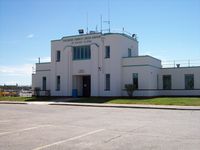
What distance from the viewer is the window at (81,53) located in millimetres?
40875

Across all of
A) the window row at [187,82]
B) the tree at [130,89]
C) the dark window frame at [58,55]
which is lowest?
the tree at [130,89]

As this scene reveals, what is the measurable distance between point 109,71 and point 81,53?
4711 millimetres

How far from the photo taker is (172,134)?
1152 centimetres

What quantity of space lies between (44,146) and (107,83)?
30202 mm

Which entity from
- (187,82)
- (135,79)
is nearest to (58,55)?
(135,79)

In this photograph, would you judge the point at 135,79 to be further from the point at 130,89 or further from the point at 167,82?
the point at 167,82

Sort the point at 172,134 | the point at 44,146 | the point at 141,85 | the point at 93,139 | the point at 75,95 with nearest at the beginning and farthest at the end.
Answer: the point at 44,146, the point at 93,139, the point at 172,134, the point at 141,85, the point at 75,95

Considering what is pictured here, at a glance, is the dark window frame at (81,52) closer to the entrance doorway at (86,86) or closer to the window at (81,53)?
the window at (81,53)

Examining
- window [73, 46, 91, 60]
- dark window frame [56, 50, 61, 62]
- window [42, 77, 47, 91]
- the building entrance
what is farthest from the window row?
window [42, 77, 47, 91]

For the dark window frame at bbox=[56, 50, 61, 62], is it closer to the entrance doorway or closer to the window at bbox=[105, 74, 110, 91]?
the entrance doorway

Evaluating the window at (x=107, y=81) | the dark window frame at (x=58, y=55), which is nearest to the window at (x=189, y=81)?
the window at (x=107, y=81)

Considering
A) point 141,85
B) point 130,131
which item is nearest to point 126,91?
point 141,85

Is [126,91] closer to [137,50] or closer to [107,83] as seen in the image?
[107,83]

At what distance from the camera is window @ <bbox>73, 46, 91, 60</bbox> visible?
40.9 m
